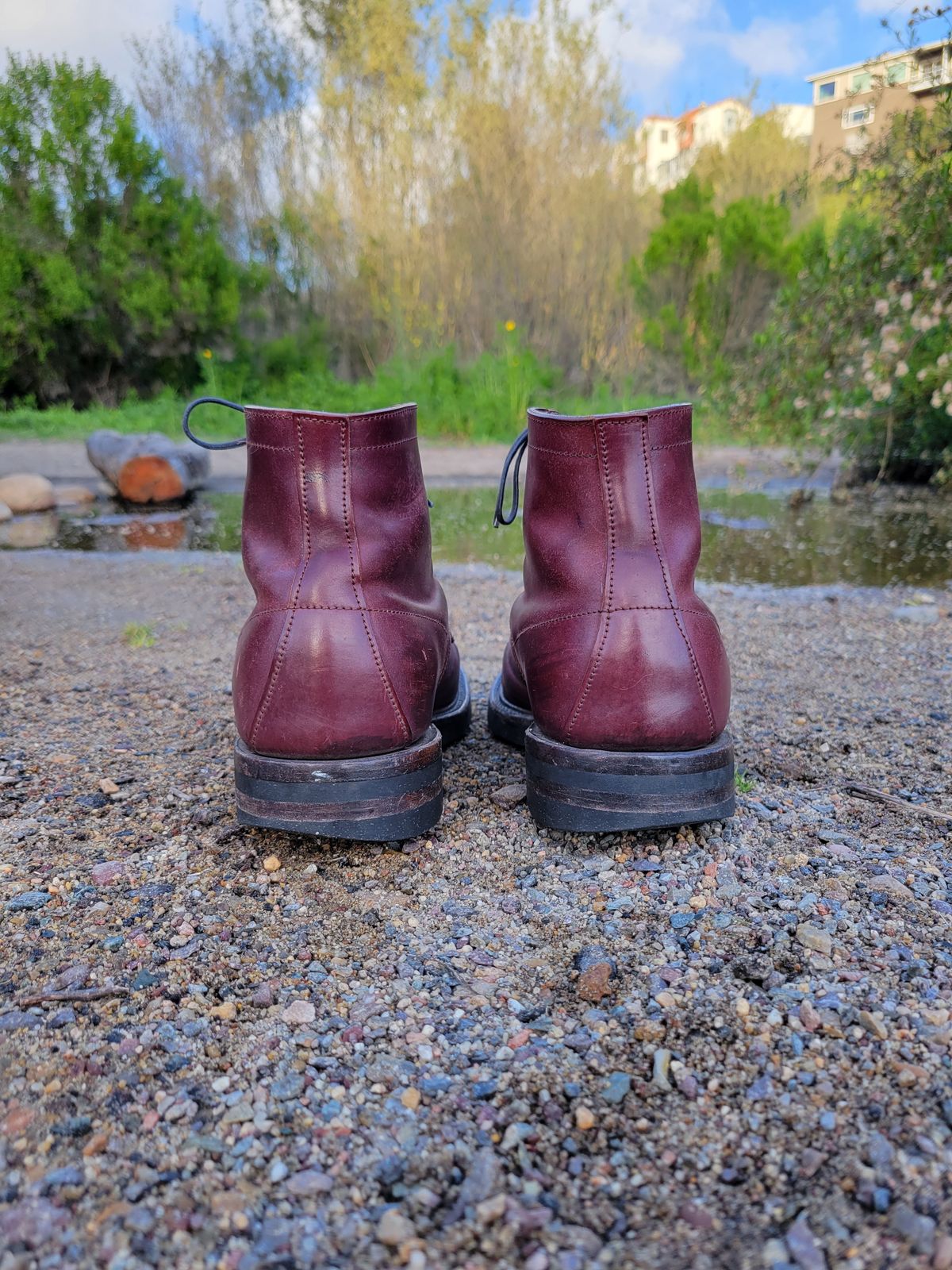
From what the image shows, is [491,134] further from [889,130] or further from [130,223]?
[889,130]

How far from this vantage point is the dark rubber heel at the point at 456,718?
5.67ft

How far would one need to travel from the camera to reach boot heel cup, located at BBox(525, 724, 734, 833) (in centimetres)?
Result: 129

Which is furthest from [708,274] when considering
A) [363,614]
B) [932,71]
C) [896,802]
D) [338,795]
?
[338,795]

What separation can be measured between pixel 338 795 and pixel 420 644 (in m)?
0.25

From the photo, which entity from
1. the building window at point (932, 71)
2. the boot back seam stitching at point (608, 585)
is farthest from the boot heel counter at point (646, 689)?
the building window at point (932, 71)

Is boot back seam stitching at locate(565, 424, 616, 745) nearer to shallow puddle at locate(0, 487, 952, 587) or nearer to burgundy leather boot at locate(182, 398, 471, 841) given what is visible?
burgundy leather boot at locate(182, 398, 471, 841)

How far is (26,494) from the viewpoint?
614 centimetres

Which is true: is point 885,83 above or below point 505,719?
above

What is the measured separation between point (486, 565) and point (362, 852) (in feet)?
9.55

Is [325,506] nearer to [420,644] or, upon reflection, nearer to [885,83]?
[420,644]

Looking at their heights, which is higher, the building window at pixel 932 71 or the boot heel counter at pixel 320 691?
the building window at pixel 932 71

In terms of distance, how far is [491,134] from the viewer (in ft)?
39.6

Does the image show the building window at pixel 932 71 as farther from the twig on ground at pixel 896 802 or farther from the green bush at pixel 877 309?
the twig on ground at pixel 896 802

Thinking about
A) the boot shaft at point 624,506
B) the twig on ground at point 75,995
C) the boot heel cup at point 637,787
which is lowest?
the twig on ground at point 75,995
